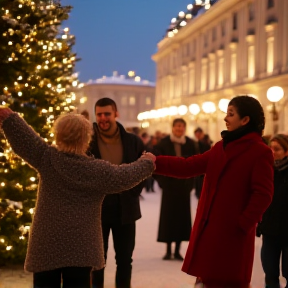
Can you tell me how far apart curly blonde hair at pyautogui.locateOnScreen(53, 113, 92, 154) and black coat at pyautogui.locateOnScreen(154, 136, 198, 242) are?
165 inches

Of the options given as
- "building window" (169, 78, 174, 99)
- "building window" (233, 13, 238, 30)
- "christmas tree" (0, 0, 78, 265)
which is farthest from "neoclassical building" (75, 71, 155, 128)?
"christmas tree" (0, 0, 78, 265)

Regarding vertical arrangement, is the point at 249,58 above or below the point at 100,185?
above

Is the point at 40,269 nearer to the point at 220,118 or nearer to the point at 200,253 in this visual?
the point at 200,253

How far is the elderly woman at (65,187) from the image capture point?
3.23 meters

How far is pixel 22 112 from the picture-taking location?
671 cm

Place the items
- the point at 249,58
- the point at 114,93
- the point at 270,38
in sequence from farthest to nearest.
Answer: the point at 114,93 < the point at 249,58 < the point at 270,38

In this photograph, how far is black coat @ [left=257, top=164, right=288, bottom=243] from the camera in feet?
16.5

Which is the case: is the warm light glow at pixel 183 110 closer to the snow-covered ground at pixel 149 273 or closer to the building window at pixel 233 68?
the building window at pixel 233 68

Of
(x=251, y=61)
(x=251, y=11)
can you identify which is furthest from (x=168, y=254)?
(x=251, y=11)

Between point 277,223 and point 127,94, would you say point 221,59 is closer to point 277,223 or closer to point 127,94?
point 277,223

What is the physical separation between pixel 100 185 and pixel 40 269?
600mm

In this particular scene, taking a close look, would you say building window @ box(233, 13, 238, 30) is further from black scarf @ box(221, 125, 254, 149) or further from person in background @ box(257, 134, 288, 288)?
black scarf @ box(221, 125, 254, 149)

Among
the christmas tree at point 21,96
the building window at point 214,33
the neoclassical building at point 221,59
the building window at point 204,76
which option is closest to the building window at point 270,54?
the neoclassical building at point 221,59

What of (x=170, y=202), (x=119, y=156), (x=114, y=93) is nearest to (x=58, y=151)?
(x=119, y=156)
